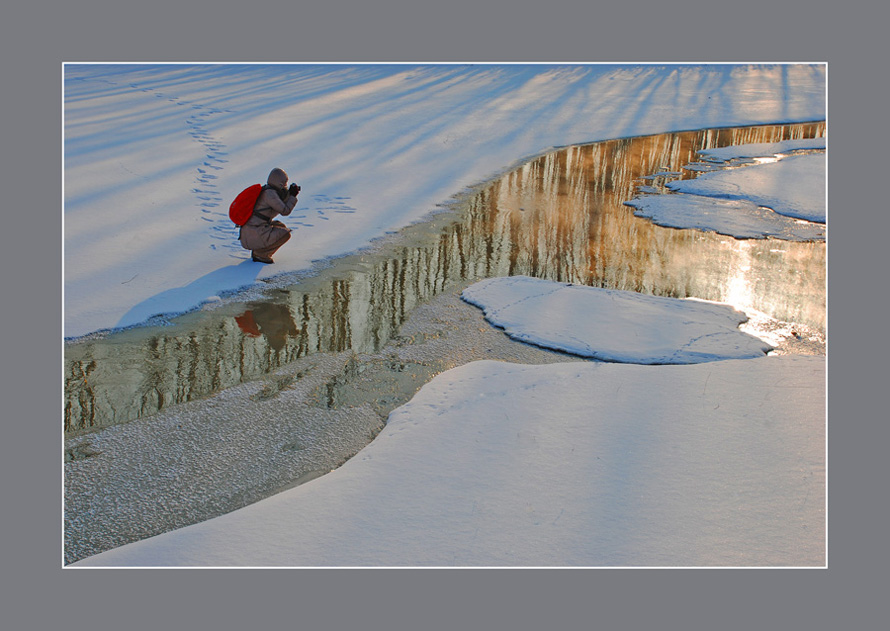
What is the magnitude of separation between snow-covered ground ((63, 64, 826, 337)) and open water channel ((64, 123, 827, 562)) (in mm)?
526

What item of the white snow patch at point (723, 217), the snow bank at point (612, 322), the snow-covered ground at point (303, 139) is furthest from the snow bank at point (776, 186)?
the snow bank at point (612, 322)

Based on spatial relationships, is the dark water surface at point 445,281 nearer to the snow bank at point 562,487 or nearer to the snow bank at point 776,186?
the snow bank at point 776,186

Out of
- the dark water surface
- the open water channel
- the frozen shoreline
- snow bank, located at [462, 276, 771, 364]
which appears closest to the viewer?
the frozen shoreline

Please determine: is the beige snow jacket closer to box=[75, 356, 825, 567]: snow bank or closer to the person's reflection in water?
the person's reflection in water

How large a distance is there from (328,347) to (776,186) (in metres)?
6.64

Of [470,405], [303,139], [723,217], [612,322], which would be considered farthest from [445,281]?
[303,139]

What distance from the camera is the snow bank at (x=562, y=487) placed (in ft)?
9.46

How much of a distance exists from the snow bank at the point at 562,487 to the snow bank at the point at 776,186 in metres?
4.43

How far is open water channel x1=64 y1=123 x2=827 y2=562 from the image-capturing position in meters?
3.44

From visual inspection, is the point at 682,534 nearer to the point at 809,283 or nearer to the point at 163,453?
the point at 163,453

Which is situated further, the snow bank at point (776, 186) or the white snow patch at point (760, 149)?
the white snow patch at point (760, 149)

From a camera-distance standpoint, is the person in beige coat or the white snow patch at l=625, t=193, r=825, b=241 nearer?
the person in beige coat

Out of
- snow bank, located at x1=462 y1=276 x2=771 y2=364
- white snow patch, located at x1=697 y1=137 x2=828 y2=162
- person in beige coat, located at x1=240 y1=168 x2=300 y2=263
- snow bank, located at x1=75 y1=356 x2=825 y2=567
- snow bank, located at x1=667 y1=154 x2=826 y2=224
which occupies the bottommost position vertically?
snow bank, located at x1=75 y1=356 x2=825 y2=567

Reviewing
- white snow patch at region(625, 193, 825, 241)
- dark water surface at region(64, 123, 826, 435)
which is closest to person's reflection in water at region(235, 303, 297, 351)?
dark water surface at region(64, 123, 826, 435)
